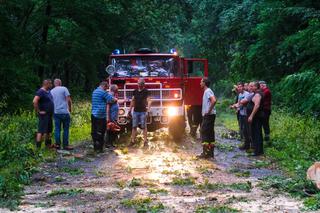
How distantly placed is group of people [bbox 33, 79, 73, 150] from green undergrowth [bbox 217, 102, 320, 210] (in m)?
5.17

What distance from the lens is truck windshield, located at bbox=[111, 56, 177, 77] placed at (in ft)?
55.0

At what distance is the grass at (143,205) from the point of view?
7.63 m

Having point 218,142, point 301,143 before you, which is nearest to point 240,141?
point 218,142

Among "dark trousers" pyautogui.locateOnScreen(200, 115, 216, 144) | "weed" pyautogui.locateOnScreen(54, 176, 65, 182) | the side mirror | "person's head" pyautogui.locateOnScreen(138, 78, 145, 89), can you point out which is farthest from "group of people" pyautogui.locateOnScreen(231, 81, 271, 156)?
"weed" pyautogui.locateOnScreen(54, 176, 65, 182)

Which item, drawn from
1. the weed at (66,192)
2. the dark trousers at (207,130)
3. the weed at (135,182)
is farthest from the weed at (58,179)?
the dark trousers at (207,130)

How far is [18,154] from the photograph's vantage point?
1139 cm

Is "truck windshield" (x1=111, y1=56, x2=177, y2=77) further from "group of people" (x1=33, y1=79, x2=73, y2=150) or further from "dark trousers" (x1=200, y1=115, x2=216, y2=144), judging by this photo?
"dark trousers" (x1=200, y1=115, x2=216, y2=144)

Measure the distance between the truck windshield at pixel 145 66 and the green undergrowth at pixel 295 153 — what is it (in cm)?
375

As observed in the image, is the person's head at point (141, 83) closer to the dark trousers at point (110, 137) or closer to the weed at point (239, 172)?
the dark trousers at point (110, 137)

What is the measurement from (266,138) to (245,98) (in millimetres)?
1514

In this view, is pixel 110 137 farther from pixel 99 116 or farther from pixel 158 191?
pixel 158 191

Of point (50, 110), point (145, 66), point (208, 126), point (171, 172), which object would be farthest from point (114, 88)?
point (171, 172)

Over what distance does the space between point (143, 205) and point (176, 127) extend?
8746 mm

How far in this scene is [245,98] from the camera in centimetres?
1465
